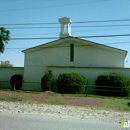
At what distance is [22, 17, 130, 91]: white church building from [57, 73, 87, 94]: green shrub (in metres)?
1.87

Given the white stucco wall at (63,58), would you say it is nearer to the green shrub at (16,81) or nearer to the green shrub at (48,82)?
the green shrub at (16,81)

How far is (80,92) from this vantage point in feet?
65.5

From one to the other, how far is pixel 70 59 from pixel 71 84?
495cm

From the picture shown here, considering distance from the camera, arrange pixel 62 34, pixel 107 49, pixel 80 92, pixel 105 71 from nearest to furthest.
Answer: pixel 80 92, pixel 105 71, pixel 107 49, pixel 62 34

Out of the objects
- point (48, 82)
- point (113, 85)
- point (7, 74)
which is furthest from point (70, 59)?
point (7, 74)

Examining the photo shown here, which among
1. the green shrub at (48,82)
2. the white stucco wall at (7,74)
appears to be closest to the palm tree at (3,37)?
the white stucco wall at (7,74)

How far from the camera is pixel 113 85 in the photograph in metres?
19.2

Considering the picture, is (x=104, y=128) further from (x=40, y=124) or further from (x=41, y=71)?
(x=41, y=71)

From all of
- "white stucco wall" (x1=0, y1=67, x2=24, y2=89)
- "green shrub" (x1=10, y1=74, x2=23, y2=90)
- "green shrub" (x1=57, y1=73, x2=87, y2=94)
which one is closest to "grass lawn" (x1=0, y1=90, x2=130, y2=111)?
"green shrub" (x1=57, y1=73, x2=87, y2=94)

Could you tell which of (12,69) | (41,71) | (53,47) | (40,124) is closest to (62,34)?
(53,47)

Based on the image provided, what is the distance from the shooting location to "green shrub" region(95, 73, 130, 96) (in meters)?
19.0

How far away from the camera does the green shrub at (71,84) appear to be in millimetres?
19656

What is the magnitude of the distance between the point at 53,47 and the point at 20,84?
20.9 feet

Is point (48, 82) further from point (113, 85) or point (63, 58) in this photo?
point (113, 85)
